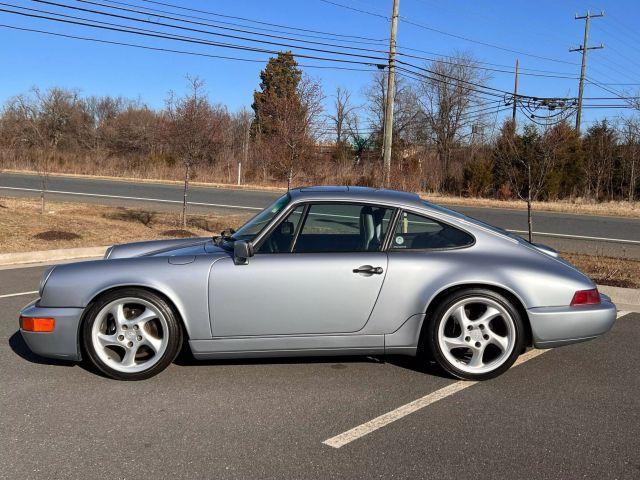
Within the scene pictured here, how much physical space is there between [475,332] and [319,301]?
1141mm

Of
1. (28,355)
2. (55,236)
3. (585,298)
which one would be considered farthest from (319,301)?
(55,236)

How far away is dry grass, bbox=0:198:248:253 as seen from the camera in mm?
10508

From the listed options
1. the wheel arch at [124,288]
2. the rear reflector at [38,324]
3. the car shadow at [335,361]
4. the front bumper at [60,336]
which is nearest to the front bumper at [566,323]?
the car shadow at [335,361]

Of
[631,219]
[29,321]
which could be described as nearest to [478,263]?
[29,321]

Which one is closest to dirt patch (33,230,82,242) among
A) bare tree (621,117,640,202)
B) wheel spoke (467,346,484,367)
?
wheel spoke (467,346,484,367)

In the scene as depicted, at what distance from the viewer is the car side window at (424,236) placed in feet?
13.7

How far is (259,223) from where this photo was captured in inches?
176

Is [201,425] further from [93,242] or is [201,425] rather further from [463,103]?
[463,103]

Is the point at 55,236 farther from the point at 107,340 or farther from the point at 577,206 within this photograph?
the point at 577,206

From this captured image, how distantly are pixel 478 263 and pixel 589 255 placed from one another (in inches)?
315

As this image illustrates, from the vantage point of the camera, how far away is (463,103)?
44.7 metres

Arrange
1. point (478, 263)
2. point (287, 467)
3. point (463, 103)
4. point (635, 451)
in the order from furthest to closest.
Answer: point (463, 103) < point (478, 263) < point (635, 451) < point (287, 467)

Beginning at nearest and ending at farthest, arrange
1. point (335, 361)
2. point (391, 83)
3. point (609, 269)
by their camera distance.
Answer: point (335, 361)
point (609, 269)
point (391, 83)

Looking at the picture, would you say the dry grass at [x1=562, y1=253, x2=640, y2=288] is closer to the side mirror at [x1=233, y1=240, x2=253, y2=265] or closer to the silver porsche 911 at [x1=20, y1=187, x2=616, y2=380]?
the silver porsche 911 at [x1=20, y1=187, x2=616, y2=380]
